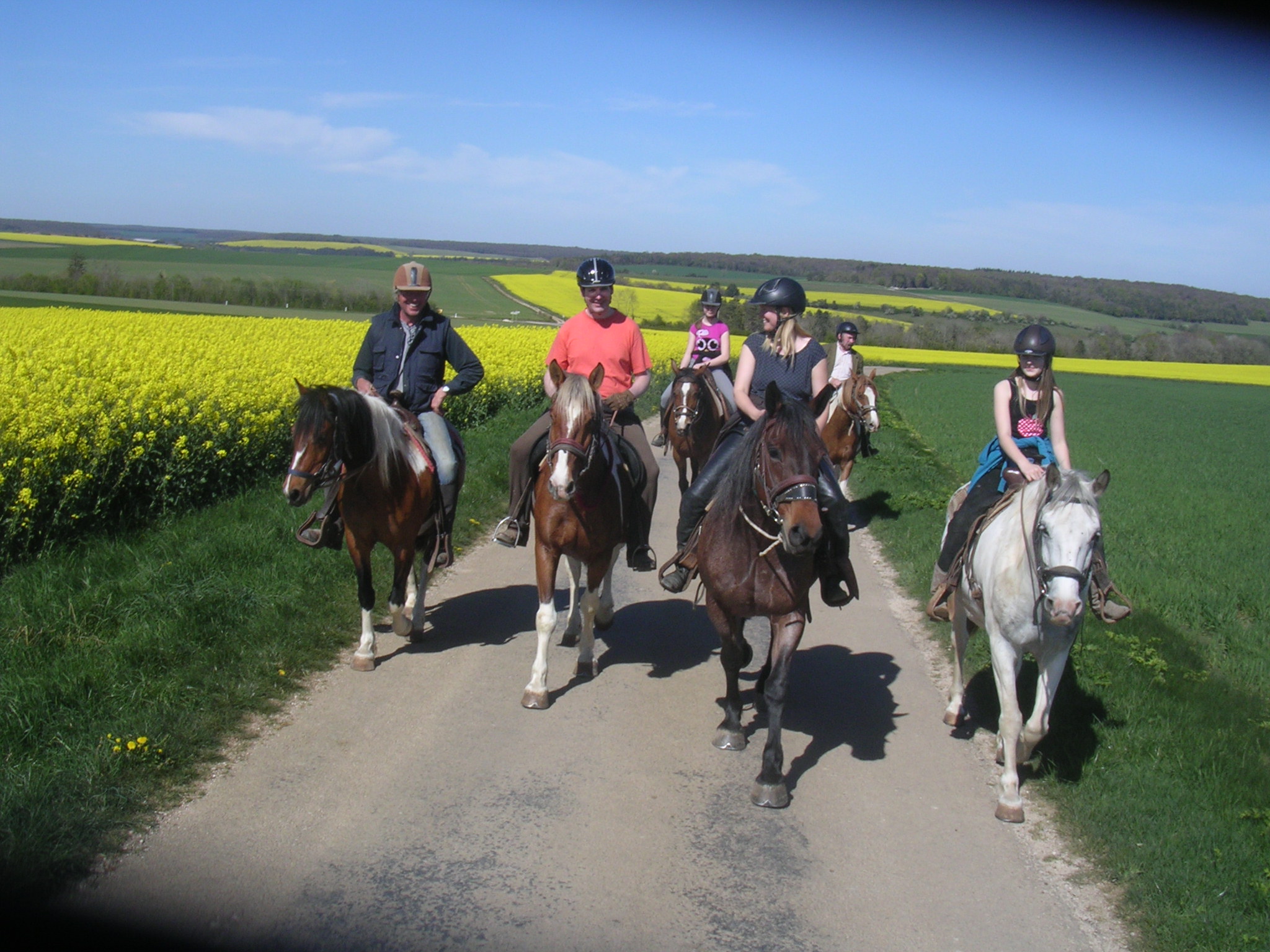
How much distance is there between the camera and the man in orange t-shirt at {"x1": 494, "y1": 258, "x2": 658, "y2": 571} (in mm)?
6422

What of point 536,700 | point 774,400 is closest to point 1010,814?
point 774,400

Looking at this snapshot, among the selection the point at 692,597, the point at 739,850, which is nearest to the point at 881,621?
the point at 692,597

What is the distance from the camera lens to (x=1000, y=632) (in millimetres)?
5043

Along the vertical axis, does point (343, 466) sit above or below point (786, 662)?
above

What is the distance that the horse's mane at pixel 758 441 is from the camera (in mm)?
4648

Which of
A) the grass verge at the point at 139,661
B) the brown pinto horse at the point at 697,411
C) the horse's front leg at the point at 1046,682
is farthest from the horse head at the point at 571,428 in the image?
the brown pinto horse at the point at 697,411

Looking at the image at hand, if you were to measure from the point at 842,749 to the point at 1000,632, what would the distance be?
1.10 metres

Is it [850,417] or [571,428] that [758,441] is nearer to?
[571,428]

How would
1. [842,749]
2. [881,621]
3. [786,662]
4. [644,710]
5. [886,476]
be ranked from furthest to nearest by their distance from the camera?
[886,476] → [881,621] → [644,710] → [842,749] → [786,662]

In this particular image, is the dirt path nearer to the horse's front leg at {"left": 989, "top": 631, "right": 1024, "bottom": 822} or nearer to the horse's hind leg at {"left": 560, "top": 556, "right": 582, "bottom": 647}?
the horse's front leg at {"left": 989, "top": 631, "right": 1024, "bottom": 822}

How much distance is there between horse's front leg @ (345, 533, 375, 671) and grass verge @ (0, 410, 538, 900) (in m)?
0.23

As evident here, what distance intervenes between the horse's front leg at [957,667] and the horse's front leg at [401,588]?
3.58m

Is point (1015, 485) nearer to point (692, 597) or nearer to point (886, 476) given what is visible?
point (692, 597)

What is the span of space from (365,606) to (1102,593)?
14.3 ft
